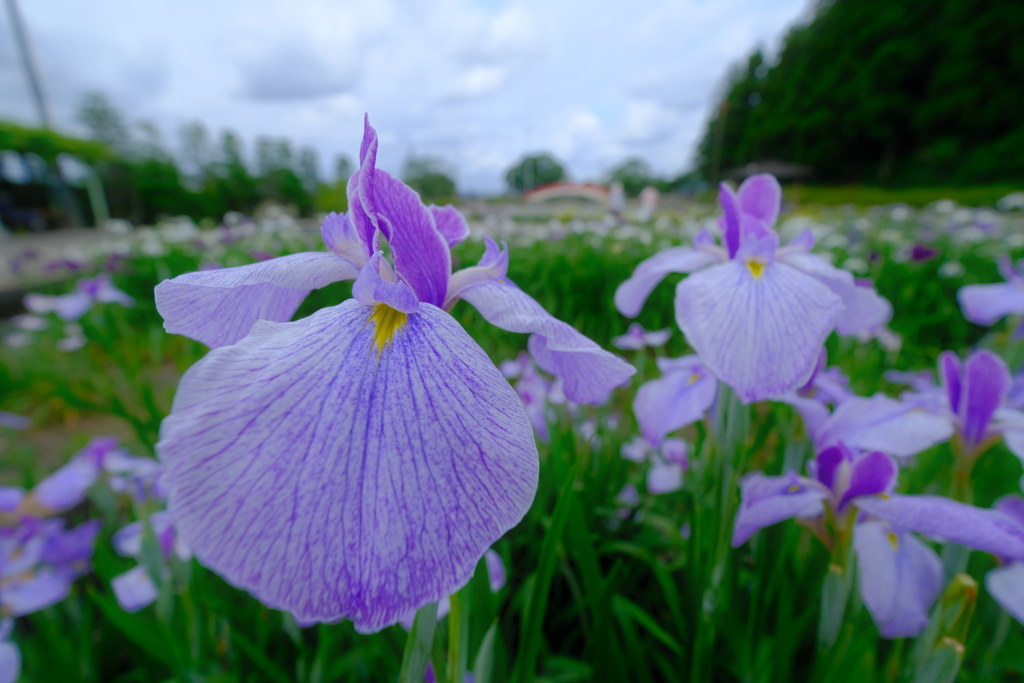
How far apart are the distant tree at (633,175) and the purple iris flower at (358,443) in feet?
116

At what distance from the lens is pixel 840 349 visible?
2148mm

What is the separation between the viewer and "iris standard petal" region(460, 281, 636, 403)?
532 mm

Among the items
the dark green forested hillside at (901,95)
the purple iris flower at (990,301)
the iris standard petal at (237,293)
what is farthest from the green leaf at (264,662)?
the dark green forested hillside at (901,95)

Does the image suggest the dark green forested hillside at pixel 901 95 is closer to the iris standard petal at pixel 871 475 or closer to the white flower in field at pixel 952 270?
the white flower in field at pixel 952 270

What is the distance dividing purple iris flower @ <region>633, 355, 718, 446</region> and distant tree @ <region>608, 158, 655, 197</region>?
34541 millimetres

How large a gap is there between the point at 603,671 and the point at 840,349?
1836 millimetres

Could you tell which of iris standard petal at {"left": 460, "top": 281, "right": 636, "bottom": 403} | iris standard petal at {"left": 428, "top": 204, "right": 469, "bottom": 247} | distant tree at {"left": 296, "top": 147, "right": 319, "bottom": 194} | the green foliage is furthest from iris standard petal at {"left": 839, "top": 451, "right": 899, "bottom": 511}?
distant tree at {"left": 296, "top": 147, "right": 319, "bottom": 194}

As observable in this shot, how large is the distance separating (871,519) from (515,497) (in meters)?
0.91

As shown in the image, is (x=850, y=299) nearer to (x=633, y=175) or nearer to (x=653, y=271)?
(x=653, y=271)

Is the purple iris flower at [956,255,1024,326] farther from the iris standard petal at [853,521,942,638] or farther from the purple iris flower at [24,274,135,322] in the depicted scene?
the purple iris flower at [24,274,135,322]

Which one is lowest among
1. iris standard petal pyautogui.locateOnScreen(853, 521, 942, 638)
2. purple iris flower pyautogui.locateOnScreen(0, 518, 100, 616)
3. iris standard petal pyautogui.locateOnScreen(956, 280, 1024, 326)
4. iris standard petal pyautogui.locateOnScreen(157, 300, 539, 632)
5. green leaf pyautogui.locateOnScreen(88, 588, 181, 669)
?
purple iris flower pyautogui.locateOnScreen(0, 518, 100, 616)

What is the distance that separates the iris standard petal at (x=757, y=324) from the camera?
725 millimetres

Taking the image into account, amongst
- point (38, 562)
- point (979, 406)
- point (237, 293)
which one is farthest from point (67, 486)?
point (979, 406)

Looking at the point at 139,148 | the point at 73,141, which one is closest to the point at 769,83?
the point at 73,141
